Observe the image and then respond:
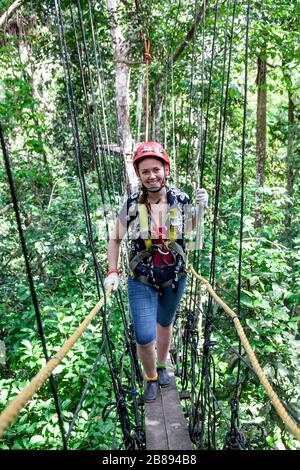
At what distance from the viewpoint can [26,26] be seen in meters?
4.77

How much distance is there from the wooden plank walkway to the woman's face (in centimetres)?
75

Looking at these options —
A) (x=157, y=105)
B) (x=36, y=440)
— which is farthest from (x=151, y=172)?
(x=157, y=105)

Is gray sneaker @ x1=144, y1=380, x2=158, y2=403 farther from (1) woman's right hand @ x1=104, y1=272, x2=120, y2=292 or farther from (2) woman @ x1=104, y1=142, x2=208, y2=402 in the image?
(1) woman's right hand @ x1=104, y1=272, x2=120, y2=292

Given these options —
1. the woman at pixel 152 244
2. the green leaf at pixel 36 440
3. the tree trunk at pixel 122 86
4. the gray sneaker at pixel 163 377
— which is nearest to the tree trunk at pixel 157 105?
the tree trunk at pixel 122 86

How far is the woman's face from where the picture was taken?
4.41 feet

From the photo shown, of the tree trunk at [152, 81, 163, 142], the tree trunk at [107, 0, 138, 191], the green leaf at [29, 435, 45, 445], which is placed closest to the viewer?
the green leaf at [29, 435, 45, 445]

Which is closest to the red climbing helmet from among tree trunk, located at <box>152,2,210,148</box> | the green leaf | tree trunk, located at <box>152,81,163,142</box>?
the green leaf

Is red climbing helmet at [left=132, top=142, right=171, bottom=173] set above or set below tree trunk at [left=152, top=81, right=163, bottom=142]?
below

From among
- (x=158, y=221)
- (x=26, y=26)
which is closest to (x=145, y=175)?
(x=158, y=221)

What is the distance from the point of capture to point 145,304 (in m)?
1.37

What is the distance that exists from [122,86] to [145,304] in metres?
2.70

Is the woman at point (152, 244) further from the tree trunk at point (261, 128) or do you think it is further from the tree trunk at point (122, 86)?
the tree trunk at point (261, 128)

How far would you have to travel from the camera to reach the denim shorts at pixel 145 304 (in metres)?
1.35
